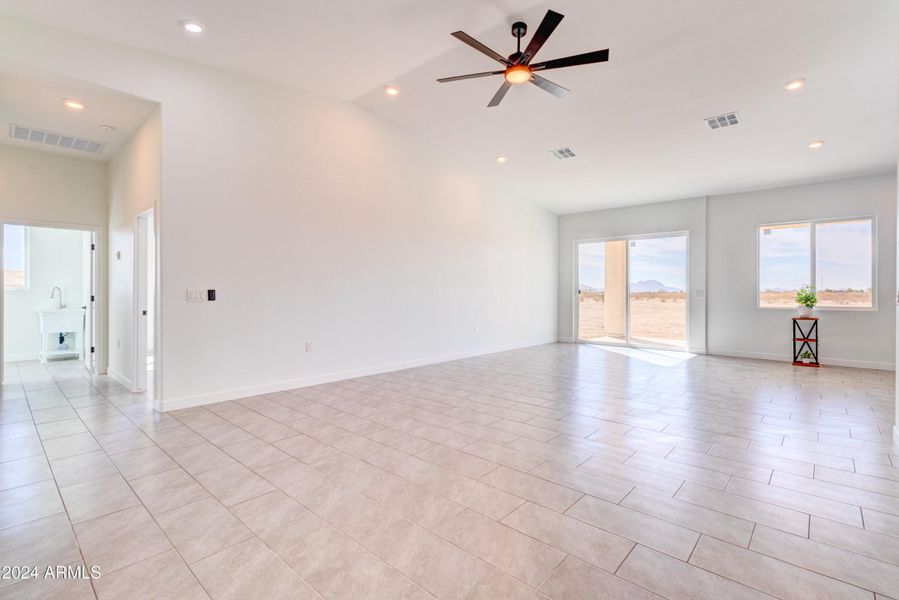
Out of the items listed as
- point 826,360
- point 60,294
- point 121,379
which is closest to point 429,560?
point 121,379

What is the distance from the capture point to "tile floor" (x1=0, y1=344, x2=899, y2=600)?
170 cm

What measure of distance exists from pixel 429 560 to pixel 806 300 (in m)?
7.39

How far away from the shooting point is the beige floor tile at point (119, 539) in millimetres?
1832

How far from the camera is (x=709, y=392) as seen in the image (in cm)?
484

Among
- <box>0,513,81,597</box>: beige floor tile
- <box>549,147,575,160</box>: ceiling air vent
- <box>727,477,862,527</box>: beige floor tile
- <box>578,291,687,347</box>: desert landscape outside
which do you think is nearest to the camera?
<box>0,513,81,597</box>: beige floor tile

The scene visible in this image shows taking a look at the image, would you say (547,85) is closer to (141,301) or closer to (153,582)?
(153,582)

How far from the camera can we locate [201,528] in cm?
207

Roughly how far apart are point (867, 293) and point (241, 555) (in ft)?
28.1

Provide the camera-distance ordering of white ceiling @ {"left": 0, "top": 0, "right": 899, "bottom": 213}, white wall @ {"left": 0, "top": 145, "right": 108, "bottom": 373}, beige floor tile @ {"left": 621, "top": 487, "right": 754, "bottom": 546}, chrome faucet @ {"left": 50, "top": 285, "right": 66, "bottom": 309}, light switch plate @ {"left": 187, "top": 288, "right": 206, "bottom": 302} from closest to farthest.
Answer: beige floor tile @ {"left": 621, "top": 487, "right": 754, "bottom": 546}
white ceiling @ {"left": 0, "top": 0, "right": 899, "bottom": 213}
light switch plate @ {"left": 187, "top": 288, "right": 206, "bottom": 302}
white wall @ {"left": 0, "top": 145, "right": 108, "bottom": 373}
chrome faucet @ {"left": 50, "top": 285, "right": 66, "bottom": 309}

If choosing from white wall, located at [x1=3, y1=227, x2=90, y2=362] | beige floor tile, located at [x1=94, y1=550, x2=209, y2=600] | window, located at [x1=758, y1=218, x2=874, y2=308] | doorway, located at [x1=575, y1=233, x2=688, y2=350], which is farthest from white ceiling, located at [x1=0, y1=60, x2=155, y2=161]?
window, located at [x1=758, y1=218, x2=874, y2=308]

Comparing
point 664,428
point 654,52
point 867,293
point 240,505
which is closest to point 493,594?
point 240,505

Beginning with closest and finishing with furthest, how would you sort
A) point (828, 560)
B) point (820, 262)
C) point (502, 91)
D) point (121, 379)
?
point (828, 560), point (502, 91), point (121, 379), point (820, 262)

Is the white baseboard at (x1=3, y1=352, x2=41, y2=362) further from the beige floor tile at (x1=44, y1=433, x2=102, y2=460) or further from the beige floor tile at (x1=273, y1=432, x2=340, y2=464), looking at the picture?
the beige floor tile at (x1=273, y1=432, x2=340, y2=464)

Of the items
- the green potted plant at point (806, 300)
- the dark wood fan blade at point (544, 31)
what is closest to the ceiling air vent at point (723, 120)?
the dark wood fan blade at point (544, 31)
